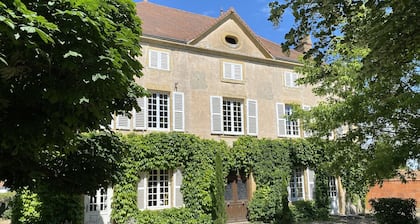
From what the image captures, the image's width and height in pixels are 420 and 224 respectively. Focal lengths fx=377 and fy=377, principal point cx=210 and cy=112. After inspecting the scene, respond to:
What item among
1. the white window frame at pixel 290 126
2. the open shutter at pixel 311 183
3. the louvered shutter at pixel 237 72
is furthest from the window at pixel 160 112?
the open shutter at pixel 311 183

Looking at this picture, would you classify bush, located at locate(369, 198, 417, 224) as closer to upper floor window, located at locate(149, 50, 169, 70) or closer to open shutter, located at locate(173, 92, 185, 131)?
open shutter, located at locate(173, 92, 185, 131)

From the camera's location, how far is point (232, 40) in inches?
764

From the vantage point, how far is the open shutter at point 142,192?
600 inches

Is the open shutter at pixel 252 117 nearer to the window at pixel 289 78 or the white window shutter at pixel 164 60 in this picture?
the window at pixel 289 78

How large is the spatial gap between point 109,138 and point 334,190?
15804 millimetres

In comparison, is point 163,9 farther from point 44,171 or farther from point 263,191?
point 44,171

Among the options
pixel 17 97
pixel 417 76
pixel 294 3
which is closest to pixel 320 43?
pixel 294 3

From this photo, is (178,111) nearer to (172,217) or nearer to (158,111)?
(158,111)

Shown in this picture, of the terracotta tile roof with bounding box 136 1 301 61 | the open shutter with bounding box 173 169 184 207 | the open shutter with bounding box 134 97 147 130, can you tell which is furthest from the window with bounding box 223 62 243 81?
the open shutter with bounding box 173 169 184 207

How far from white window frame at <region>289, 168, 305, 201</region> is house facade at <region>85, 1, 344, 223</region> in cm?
5

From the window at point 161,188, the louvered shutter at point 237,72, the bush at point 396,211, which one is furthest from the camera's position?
the louvered shutter at point 237,72

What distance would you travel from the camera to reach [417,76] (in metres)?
7.32

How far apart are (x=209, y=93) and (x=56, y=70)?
13.5m

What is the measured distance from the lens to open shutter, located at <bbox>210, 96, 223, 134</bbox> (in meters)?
17.6
